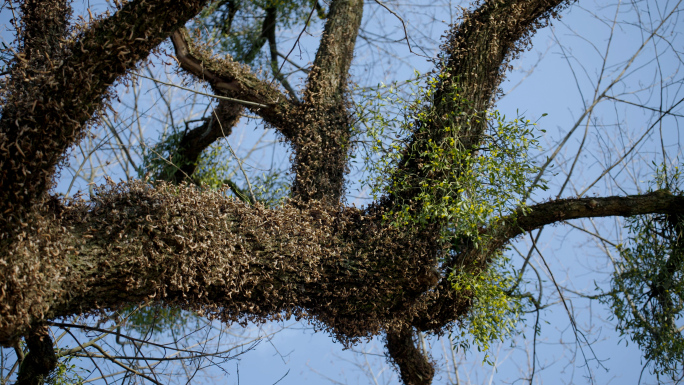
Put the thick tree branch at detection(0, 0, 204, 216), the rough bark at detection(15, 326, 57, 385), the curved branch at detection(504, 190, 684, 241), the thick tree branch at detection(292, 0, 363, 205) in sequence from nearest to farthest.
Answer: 1. the thick tree branch at detection(0, 0, 204, 216)
2. the rough bark at detection(15, 326, 57, 385)
3. the curved branch at detection(504, 190, 684, 241)
4. the thick tree branch at detection(292, 0, 363, 205)

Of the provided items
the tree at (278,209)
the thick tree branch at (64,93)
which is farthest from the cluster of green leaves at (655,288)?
the thick tree branch at (64,93)

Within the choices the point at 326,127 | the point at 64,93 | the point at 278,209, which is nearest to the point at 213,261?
the point at 278,209

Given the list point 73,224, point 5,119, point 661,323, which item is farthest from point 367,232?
point 661,323

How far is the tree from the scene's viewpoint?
2.13 m

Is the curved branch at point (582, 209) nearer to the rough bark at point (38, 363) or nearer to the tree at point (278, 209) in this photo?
the tree at point (278, 209)

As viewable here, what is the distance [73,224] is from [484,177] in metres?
1.94

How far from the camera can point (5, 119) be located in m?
2.10

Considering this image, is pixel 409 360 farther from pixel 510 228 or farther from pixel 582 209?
pixel 582 209

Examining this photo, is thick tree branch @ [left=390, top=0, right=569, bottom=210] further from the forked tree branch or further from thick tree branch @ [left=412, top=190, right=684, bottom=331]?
the forked tree branch

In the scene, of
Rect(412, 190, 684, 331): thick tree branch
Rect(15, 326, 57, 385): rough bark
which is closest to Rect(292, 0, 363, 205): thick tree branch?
Rect(412, 190, 684, 331): thick tree branch

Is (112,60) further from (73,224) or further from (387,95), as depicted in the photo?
(387,95)

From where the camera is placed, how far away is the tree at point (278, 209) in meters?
2.13

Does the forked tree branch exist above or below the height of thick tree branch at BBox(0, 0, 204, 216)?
above

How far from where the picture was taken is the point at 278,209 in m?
2.93
